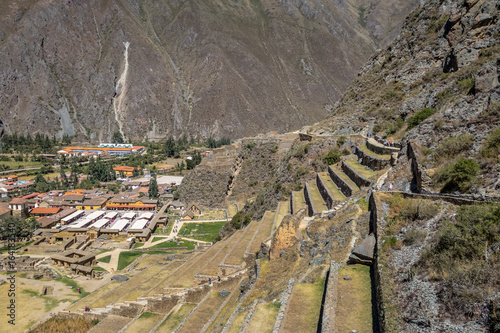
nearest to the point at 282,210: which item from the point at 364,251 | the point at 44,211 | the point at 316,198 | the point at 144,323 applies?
the point at 316,198

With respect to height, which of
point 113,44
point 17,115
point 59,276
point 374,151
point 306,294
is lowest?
point 59,276

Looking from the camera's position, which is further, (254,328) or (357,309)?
(254,328)

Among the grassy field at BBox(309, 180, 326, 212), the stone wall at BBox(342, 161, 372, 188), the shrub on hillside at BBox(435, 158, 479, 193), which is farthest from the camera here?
the grassy field at BBox(309, 180, 326, 212)

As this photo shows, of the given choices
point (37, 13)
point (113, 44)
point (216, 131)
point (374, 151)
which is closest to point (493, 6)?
point (374, 151)

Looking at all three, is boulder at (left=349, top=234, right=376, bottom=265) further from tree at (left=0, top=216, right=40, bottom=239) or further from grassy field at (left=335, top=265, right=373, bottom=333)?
tree at (left=0, top=216, right=40, bottom=239)

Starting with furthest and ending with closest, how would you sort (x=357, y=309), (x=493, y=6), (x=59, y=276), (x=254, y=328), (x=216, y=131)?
(x=216, y=131), (x=59, y=276), (x=493, y=6), (x=254, y=328), (x=357, y=309)

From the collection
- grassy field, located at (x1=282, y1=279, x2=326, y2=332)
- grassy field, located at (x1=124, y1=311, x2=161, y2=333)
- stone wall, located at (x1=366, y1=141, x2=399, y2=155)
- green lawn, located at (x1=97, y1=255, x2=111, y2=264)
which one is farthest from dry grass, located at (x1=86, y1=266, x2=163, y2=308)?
stone wall, located at (x1=366, y1=141, x2=399, y2=155)

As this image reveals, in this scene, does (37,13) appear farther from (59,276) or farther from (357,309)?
(357,309)
